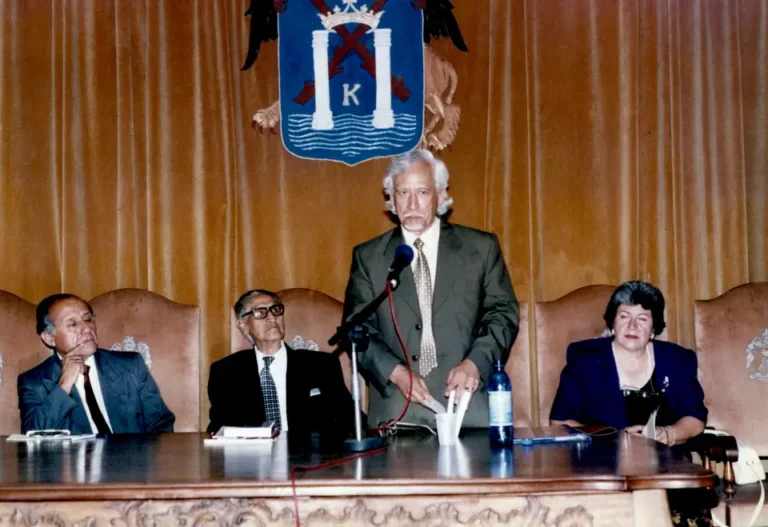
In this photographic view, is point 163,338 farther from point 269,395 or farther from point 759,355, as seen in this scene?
point 759,355

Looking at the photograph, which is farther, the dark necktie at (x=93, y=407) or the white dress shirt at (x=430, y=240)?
the dark necktie at (x=93, y=407)

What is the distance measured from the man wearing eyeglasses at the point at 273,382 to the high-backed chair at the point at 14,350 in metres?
0.79

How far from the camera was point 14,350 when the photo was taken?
4.04 m

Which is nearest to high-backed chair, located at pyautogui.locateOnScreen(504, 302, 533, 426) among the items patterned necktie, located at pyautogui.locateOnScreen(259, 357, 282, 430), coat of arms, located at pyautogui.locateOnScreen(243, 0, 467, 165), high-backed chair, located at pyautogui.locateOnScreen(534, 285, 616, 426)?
high-backed chair, located at pyautogui.locateOnScreen(534, 285, 616, 426)

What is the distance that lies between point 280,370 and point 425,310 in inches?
36.7

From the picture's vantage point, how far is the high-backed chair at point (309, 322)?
4215 millimetres

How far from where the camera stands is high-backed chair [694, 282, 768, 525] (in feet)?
12.8

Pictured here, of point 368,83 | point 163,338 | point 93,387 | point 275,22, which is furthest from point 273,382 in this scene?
point 275,22

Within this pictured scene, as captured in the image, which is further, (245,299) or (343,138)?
(343,138)

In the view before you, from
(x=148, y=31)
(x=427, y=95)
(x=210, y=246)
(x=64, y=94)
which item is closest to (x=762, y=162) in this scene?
(x=427, y=95)

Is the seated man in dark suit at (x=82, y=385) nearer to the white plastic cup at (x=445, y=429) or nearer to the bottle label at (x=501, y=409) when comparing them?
the white plastic cup at (x=445, y=429)

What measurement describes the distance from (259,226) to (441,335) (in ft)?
5.85

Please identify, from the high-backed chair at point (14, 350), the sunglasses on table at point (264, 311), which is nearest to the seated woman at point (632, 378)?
the sunglasses on table at point (264, 311)

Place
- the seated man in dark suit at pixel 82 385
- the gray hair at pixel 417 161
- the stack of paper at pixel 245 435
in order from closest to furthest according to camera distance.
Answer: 1. the stack of paper at pixel 245 435
2. the gray hair at pixel 417 161
3. the seated man in dark suit at pixel 82 385
